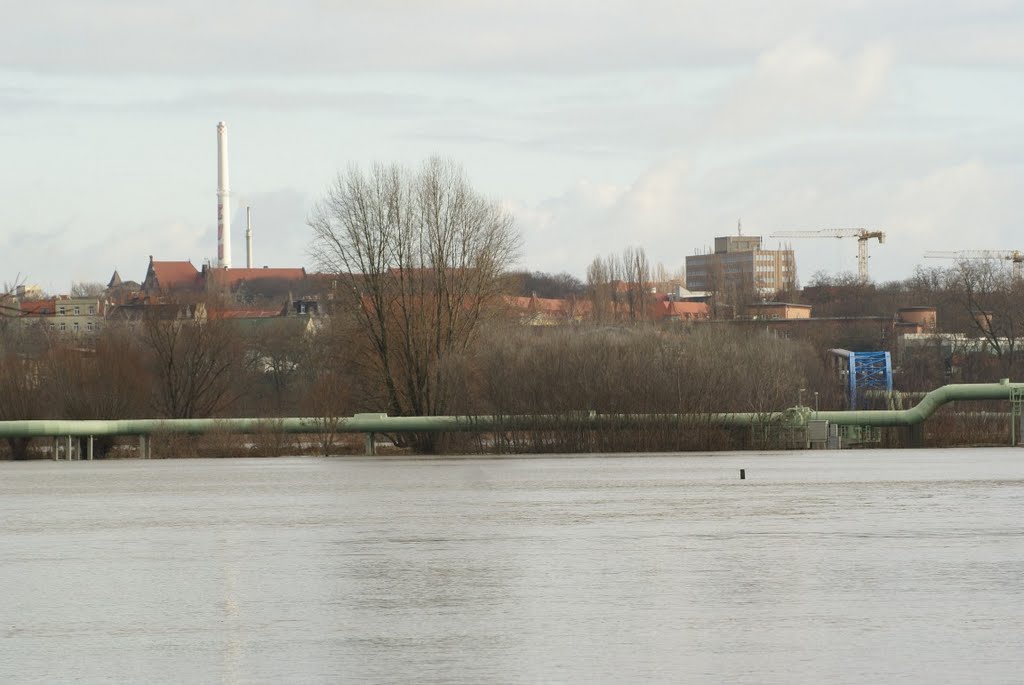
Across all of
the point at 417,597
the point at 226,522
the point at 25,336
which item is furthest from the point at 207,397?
the point at 417,597

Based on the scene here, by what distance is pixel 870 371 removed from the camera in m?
108

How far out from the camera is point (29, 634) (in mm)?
14148

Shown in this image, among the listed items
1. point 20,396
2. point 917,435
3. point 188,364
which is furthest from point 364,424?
point 188,364

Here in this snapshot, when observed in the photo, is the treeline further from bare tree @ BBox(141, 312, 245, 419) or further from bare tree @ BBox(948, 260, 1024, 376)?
bare tree @ BBox(948, 260, 1024, 376)

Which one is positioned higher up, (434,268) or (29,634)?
(434,268)

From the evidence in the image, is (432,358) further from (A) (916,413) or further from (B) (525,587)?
(B) (525,587)

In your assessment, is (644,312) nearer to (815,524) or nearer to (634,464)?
(634,464)

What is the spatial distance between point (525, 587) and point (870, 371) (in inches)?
3698

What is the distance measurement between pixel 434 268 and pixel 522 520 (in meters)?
45.6

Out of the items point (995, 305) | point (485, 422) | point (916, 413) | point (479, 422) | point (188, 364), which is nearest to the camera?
point (916, 413)

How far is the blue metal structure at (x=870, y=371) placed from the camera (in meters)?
100

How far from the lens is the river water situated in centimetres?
1227

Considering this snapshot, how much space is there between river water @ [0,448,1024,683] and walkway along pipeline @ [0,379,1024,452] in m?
26.2

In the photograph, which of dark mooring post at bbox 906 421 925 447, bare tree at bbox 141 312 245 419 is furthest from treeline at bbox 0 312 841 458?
dark mooring post at bbox 906 421 925 447
